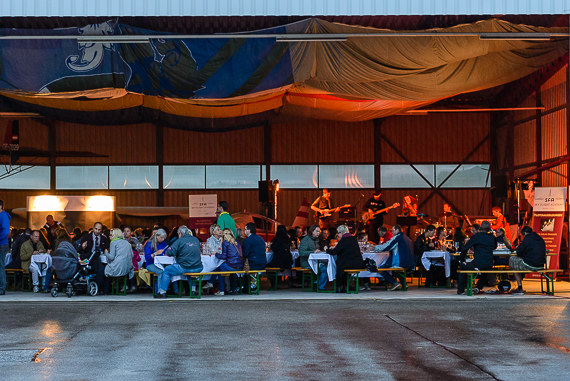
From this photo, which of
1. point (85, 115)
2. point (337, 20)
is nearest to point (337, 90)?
point (337, 20)

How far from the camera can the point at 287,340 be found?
31.9ft

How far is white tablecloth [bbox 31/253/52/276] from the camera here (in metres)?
16.7

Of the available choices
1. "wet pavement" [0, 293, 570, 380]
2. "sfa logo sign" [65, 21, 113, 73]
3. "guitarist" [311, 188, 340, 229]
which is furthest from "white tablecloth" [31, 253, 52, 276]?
"guitarist" [311, 188, 340, 229]

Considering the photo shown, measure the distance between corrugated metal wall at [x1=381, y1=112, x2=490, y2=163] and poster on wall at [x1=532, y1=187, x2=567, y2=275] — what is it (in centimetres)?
1182

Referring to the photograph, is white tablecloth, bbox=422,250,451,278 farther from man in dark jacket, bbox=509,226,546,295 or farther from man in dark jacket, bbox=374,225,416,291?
man in dark jacket, bbox=509,226,546,295

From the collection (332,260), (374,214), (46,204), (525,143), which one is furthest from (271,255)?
(525,143)

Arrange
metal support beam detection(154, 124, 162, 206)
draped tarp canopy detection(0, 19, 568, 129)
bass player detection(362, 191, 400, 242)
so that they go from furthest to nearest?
metal support beam detection(154, 124, 162, 206)
bass player detection(362, 191, 400, 242)
draped tarp canopy detection(0, 19, 568, 129)

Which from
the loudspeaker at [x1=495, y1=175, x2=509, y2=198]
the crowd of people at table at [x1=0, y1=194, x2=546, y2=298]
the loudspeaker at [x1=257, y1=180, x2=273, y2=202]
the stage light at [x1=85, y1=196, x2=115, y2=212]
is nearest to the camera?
the crowd of people at table at [x1=0, y1=194, x2=546, y2=298]

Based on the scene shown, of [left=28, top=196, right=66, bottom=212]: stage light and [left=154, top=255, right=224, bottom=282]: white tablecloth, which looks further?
[left=28, top=196, right=66, bottom=212]: stage light

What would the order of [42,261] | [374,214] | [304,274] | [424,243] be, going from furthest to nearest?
[374,214] → [424,243] → [304,274] → [42,261]

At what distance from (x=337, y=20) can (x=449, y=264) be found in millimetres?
5604

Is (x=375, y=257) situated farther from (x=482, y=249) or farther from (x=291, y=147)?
(x=291, y=147)

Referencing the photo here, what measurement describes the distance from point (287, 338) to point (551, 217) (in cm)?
1198

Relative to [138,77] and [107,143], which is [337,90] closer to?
[138,77]
